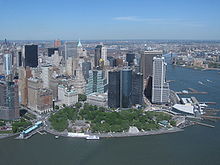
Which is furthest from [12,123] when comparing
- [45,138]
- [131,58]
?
[131,58]

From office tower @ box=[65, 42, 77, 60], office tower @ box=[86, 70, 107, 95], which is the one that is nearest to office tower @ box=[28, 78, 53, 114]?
office tower @ box=[86, 70, 107, 95]

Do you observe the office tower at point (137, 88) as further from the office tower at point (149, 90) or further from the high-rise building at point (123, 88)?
the office tower at point (149, 90)

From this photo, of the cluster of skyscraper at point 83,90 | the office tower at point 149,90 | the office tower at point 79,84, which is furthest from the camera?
the office tower at point 79,84

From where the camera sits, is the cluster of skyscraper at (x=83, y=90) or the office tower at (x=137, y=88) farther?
the office tower at (x=137, y=88)

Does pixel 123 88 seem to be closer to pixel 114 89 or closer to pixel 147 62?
pixel 114 89

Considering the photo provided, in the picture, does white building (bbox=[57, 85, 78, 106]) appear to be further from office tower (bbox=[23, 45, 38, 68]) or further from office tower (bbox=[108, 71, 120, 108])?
office tower (bbox=[23, 45, 38, 68])

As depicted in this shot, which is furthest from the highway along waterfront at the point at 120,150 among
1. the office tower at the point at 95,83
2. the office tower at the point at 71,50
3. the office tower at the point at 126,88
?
the office tower at the point at 71,50
